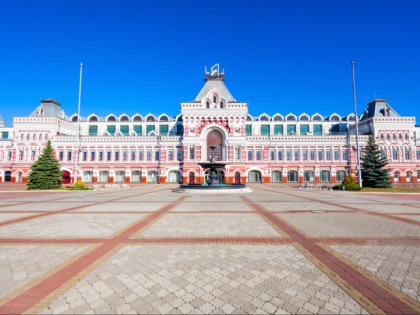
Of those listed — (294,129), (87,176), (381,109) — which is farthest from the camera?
(294,129)

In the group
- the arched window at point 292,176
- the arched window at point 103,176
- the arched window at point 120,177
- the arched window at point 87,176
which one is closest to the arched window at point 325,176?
the arched window at point 292,176

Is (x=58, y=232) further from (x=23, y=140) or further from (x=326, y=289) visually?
(x=23, y=140)

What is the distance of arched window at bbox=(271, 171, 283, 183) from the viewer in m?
49.2

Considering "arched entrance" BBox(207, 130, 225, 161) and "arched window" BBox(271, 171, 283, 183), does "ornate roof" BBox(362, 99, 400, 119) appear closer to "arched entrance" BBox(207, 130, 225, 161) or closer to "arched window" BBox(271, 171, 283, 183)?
"arched window" BBox(271, 171, 283, 183)

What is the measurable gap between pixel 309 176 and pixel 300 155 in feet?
15.7

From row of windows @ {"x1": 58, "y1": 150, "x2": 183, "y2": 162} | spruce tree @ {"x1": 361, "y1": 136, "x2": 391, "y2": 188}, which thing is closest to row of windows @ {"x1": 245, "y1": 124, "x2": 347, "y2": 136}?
row of windows @ {"x1": 58, "y1": 150, "x2": 183, "y2": 162}

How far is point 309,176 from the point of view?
160ft

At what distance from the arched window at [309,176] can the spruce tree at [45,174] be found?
145 feet

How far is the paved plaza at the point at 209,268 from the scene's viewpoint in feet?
11.1

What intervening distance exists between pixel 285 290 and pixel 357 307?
39.3 inches

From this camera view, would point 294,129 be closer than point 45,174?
No

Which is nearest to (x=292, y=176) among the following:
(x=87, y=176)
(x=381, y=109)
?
(x=381, y=109)

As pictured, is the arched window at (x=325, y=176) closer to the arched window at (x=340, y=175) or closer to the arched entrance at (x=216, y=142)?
the arched window at (x=340, y=175)

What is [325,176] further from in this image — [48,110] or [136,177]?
[48,110]
